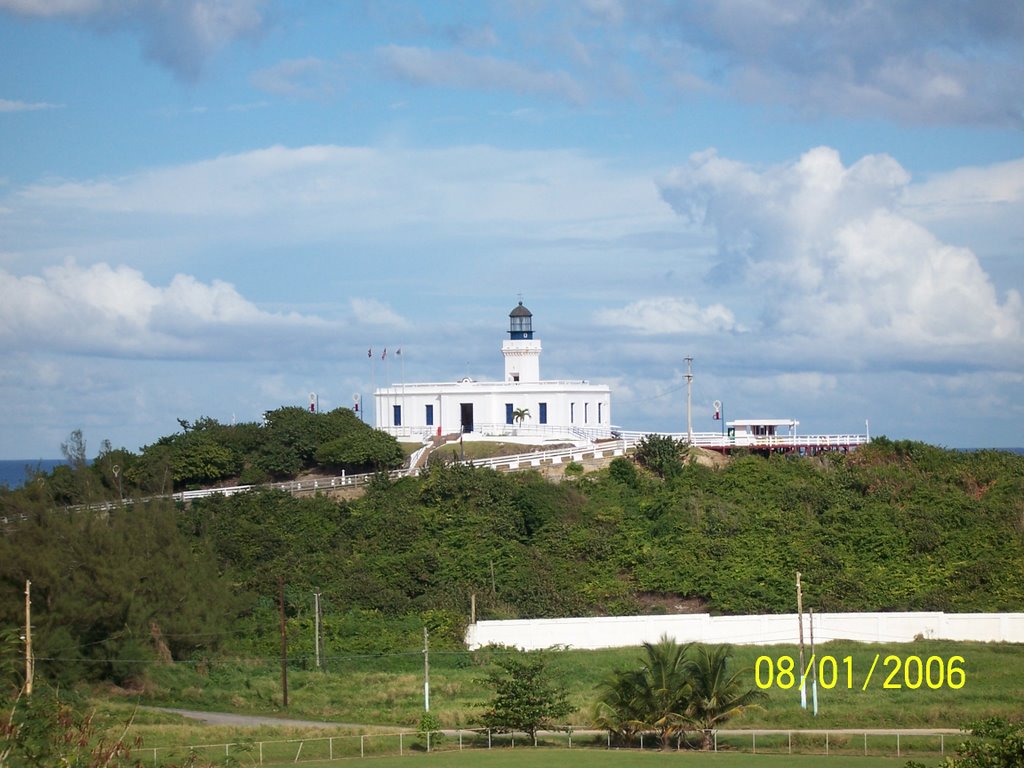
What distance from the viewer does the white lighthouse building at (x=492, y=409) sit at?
53.4m

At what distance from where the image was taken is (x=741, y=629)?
3800 centimetres

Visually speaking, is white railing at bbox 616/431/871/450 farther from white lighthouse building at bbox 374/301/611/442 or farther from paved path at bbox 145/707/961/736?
paved path at bbox 145/707/961/736

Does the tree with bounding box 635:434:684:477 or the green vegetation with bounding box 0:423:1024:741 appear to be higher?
the tree with bounding box 635:434:684:477

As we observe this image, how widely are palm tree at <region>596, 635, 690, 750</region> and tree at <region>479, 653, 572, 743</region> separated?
1236 mm

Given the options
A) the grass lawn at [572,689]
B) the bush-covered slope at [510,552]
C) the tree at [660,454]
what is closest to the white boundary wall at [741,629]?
the grass lawn at [572,689]

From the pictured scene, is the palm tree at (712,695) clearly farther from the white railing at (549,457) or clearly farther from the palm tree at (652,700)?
the white railing at (549,457)

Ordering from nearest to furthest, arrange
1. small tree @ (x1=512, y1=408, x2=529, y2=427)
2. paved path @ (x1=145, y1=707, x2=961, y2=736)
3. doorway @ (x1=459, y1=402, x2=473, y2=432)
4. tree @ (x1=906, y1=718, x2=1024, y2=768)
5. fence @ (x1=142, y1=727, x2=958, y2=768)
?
tree @ (x1=906, y1=718, x2=1024, y2=768) < fence @ (x1=142, y1=727, x2=958, y2=768) < paved path @ (x1=145, y1=707, x2=961, y2=736) < small tree @ (x1=512, y1=408, x2=529, y2=427) < doorway @ (x1=459, y1=402, x2=473, y2=432)

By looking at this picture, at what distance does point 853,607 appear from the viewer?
3909 cm

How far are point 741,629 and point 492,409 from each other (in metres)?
18.8

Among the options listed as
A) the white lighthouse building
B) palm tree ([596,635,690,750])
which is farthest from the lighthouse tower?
palm tree ([596,635,690,750])

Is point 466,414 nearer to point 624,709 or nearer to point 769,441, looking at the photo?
point 769,441

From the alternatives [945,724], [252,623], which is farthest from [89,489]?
[945,724]

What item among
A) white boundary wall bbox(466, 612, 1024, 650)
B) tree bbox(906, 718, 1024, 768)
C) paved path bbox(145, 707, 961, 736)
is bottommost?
paved path bbox(145, 707, 961, 736)

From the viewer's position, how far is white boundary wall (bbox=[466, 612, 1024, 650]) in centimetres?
3772
